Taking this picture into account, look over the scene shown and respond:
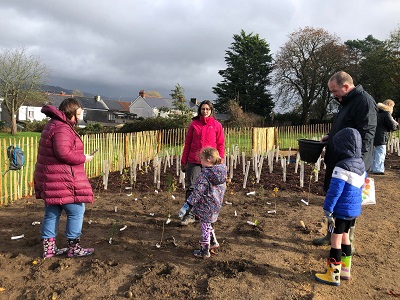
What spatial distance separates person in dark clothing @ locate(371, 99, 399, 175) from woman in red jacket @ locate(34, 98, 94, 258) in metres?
6.09

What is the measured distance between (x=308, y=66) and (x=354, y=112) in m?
33.2

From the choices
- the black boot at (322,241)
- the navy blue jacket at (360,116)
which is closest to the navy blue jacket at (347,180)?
the navy blue jacket at (360,116)

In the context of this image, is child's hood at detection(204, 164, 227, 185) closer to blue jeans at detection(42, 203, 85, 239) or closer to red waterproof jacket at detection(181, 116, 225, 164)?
red waterproof jacket at detection(181, 116, 225, 164)

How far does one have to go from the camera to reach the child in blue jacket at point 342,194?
2762 millimetres

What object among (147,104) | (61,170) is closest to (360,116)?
(61,170)

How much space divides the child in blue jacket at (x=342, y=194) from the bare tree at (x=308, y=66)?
32861mm

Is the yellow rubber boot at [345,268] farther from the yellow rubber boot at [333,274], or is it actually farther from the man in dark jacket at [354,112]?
the man in dark jacket at [354,112]

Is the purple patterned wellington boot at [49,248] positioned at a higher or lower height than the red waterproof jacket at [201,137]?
lower

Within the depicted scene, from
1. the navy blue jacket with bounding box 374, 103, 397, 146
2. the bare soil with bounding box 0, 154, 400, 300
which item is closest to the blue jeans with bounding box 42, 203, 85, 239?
the bare soil with bounding box 0, 154, 400, 300

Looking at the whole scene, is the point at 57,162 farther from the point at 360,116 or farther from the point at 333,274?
the point at 360,116

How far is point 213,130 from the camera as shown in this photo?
427 cm

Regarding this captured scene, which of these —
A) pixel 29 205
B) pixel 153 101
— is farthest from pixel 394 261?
pixel 153 101

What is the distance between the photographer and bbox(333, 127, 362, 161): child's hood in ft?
9.26

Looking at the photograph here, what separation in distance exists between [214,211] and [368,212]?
299 cm
